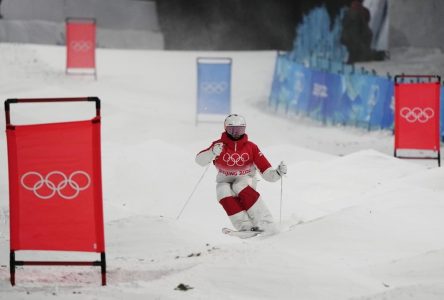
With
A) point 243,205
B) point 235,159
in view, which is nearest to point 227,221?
point 243,205

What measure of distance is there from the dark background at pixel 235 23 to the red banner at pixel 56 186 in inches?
1052

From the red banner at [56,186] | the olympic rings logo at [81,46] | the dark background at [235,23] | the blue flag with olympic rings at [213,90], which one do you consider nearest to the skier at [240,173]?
the red banner at [56,186]

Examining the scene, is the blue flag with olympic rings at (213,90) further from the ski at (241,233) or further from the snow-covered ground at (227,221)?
the ski at (241,233)

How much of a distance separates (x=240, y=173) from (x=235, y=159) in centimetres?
19

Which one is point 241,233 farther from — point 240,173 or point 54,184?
point 54,184

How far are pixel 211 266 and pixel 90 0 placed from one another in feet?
83.9

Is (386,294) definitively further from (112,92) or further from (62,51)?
(62,51)

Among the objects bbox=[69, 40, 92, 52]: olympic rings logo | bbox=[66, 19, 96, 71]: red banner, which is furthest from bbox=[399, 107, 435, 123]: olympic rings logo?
bbox=[69, 40, 92, 52]: olympic rings logo

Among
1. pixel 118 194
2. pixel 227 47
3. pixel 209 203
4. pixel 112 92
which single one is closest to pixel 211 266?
pixel 209 203

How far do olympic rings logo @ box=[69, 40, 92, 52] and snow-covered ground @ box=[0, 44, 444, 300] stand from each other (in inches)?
39.8

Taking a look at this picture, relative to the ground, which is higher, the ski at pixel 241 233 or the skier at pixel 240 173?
the skier at pixel 240 173

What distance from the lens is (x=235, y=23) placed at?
34562 mm

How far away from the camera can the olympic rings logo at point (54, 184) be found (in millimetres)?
7371

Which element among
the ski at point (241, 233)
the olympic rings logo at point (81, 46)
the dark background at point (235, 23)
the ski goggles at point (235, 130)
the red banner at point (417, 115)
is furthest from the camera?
the dark background at point (235, 23)
